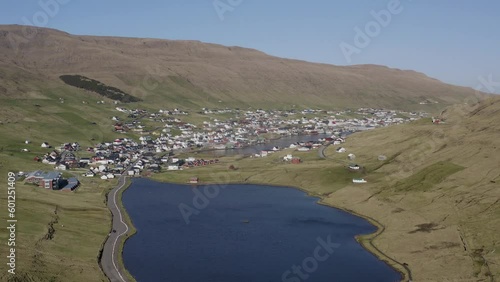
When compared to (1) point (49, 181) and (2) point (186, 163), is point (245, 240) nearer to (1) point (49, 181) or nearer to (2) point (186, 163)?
(1) point (49, 181)

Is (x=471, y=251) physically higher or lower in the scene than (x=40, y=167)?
lower

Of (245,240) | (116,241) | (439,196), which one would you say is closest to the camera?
(116,241)

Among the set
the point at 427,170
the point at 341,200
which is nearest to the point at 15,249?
the point at 341,200

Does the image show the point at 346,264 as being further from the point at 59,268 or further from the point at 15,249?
the point at 15,249

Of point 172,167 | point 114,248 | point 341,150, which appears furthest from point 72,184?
point 341,150

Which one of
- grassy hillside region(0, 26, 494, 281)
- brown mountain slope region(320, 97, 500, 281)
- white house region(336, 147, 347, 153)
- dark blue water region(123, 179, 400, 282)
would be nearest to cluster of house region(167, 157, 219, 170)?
grassy hillside region(0, 26, 494, 281)

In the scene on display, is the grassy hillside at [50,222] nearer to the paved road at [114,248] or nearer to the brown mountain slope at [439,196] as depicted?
the paved road at [114,248]

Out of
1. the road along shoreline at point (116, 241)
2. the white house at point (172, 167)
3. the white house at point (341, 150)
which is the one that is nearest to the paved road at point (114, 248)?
the road along shoreline at point (116, 241)
